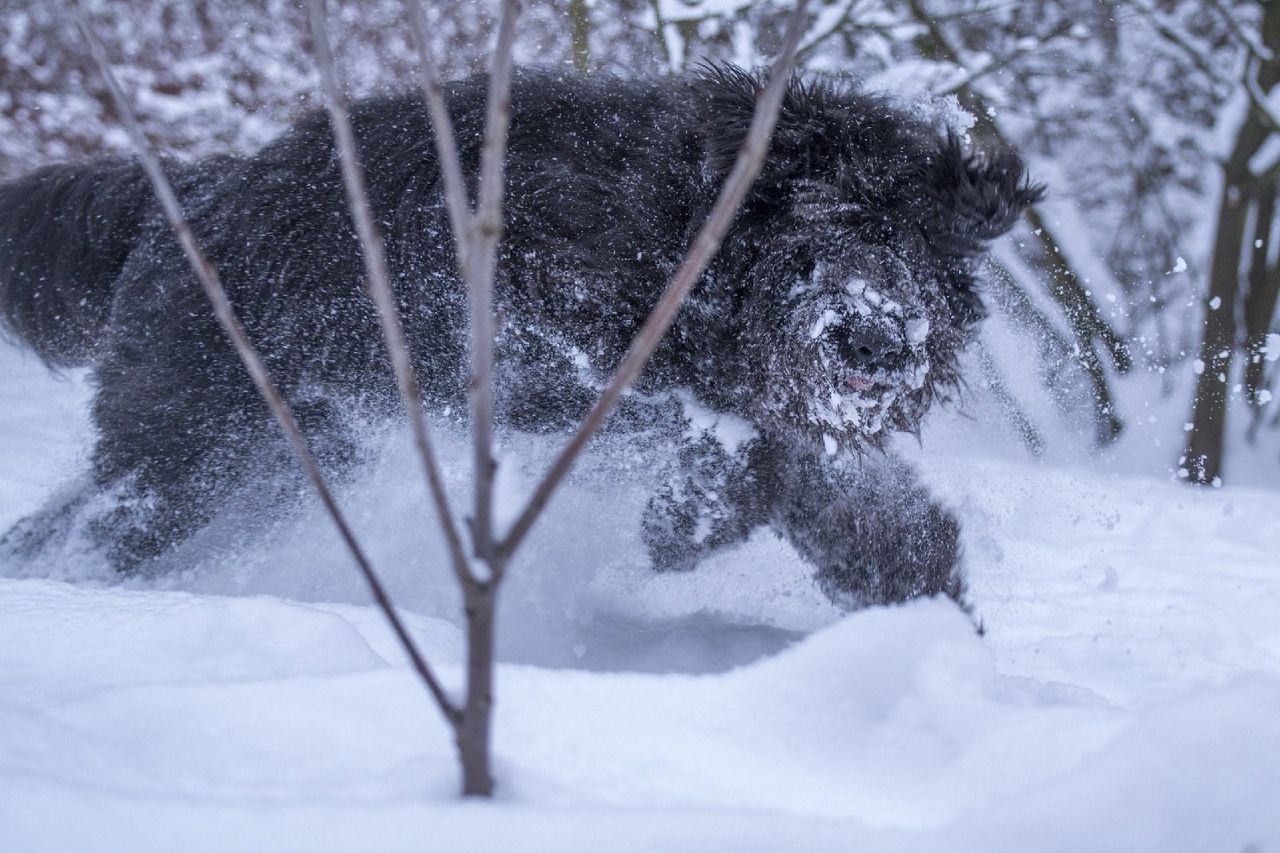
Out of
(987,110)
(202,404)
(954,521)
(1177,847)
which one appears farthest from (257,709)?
(987,110)

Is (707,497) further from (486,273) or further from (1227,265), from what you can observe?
(1227,265)

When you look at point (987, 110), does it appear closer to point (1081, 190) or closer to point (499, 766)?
point (1081, 190)

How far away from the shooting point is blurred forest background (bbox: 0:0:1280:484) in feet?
13.2

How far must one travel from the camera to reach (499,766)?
0.92 m

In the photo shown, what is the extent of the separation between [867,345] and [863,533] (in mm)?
752

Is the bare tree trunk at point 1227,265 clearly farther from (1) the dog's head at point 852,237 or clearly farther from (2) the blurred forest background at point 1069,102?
(1) the dog's head at point 852,237

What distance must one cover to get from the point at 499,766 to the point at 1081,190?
14.8ft

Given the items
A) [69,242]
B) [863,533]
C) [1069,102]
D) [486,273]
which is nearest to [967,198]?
[863,533]

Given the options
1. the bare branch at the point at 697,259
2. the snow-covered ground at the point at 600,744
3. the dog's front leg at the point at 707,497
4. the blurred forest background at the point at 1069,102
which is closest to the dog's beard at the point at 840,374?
the dog's front leg at the point at 707,497

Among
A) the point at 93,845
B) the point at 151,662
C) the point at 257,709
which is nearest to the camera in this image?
the point at 93,845

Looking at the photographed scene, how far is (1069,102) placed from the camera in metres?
4.27

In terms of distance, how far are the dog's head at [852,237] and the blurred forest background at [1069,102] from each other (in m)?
2.01

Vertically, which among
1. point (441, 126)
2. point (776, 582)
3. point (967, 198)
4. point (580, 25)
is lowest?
point (776, 582)

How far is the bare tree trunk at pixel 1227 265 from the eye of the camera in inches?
157
